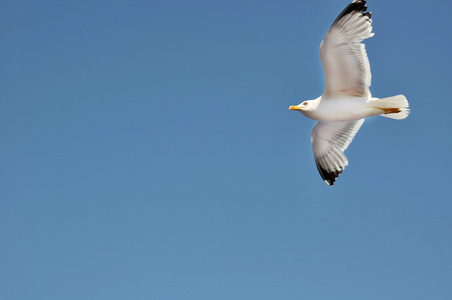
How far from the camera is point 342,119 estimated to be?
6.68m

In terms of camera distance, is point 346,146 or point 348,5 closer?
point 348,5

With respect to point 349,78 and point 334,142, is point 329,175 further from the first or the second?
point 349,78

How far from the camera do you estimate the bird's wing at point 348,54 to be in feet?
19.8

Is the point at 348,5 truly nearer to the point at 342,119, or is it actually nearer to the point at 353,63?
the point at 353,63

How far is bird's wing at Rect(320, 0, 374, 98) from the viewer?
6.04m

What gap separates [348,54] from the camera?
245 inches

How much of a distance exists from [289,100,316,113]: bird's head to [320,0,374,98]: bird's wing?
0.67 feet

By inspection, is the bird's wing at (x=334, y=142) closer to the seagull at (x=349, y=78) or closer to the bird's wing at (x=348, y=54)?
the seagull at (x=349, y=78)

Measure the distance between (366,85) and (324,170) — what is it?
1.54 metres

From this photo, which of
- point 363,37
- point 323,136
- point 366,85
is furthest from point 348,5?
point 323,136

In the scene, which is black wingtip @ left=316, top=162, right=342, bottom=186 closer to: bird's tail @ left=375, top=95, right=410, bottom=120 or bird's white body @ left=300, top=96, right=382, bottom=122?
bird's white body @ left=300, top=96, right=382, bottom=122

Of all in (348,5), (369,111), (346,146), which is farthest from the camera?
(346,146)

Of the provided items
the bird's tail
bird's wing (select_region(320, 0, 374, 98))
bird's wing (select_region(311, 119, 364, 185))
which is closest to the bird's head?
bird's wing (select_region(320, 0, 374, 98))

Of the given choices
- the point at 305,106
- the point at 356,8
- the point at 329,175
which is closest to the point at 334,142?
the point at 329,175
